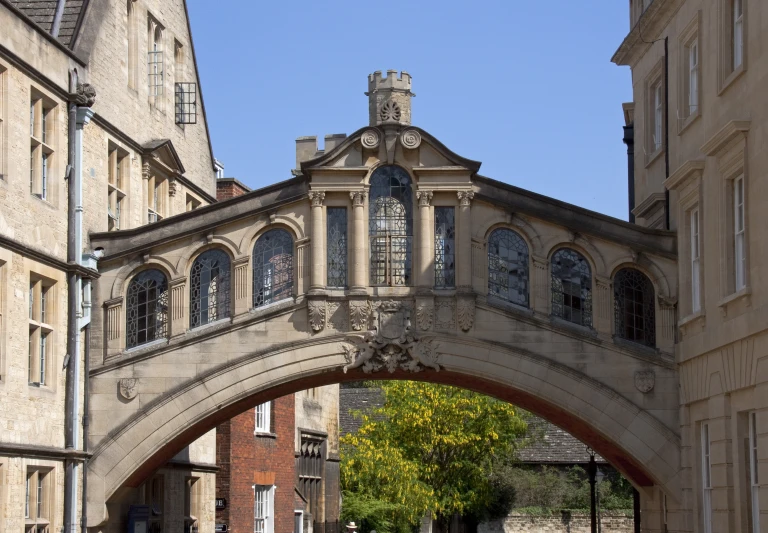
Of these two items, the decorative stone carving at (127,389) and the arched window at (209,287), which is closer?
the decorative stone carving at (127,389)

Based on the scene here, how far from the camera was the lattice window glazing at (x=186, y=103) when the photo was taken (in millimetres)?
30047

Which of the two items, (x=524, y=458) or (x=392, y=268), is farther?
(x=524, y=458)

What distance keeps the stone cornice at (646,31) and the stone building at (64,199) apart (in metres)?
9.17

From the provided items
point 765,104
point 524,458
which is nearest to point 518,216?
point 765,104

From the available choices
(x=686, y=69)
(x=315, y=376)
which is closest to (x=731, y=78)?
(x=686, y=69)

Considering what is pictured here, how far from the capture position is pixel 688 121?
23203mm

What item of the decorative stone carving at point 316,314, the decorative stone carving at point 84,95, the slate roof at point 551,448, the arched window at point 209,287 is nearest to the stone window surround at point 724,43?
the decorative stone carving at point 316,314

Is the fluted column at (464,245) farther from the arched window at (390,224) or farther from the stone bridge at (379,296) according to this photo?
the arched window at (390,224)

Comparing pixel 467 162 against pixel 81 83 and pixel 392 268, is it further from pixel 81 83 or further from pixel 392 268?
pixel 81 83

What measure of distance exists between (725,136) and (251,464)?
18539 mm

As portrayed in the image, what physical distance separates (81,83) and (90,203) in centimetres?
210

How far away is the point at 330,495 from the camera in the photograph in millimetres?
43531

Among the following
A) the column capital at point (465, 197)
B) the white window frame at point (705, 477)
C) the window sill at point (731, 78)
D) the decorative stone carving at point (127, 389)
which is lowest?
the white window frame at point (705, 477)

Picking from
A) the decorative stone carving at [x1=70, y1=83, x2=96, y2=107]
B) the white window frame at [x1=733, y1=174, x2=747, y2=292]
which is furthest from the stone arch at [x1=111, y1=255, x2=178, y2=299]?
the white window frame at [x1=733, y1=174, x2=747, y2=292]
